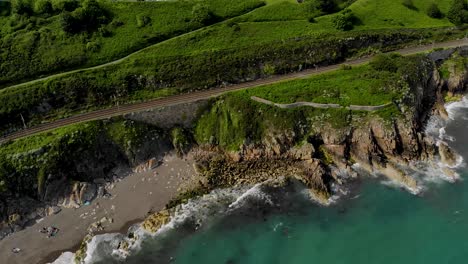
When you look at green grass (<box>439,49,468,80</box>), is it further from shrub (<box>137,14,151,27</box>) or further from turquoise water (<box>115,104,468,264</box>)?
shrub (<box>137,14,151,27</box>)

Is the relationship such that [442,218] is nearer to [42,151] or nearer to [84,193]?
[84,193]

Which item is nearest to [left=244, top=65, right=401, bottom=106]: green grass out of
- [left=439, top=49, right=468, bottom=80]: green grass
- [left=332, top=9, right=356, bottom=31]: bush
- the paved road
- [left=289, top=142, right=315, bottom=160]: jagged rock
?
the paved road

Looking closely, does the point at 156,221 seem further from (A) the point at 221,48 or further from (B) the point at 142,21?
(B) the point at 142,21

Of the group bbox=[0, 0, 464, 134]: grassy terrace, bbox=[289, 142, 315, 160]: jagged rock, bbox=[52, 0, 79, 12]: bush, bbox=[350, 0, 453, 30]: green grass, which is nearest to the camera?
bbox=[289, 142, 315, 160]: jagged rock

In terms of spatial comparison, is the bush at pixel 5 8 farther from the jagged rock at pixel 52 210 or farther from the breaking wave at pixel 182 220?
the breaking wave at pixel 182 220

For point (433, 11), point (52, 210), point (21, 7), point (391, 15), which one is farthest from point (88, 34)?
point (433, 11)

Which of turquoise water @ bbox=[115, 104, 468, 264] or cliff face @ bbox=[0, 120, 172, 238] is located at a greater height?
cliff face @ bbox=[0, 120, 172, 238]

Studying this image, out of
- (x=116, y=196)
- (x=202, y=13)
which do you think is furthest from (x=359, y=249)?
(x=202, y=13)
